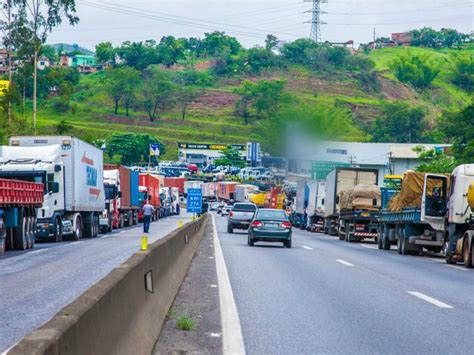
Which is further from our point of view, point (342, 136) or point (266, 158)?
point (266, 158)

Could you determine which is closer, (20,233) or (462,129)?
(20,233)

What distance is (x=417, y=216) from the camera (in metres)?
33.7

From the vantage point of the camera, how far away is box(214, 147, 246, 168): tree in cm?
17338

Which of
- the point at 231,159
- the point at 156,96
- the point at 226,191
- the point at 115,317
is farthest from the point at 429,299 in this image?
the point at 156,96

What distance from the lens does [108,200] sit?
54.2m

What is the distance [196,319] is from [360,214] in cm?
3536

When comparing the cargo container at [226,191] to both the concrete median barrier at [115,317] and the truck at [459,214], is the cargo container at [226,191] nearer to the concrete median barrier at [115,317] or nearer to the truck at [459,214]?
the truck at [459,214]

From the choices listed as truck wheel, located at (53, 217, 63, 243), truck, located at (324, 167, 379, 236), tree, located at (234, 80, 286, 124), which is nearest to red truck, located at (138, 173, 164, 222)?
truck, located at (324, 167, 379, 236)

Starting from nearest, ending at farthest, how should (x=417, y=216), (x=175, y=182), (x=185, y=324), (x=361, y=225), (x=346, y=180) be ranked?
(x=185, y=324)
(x=417, y=216)
(x=361, y=225)
(x=346, y=180)
(x=175, y=182)

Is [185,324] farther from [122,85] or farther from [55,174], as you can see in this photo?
[122,85]

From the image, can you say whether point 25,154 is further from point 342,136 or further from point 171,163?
point 171,163

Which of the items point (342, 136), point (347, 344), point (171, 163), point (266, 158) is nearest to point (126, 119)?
point (171, 163)

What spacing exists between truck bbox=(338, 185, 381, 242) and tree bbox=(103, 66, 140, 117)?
13920 cm

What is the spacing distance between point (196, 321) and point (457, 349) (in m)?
3.83
